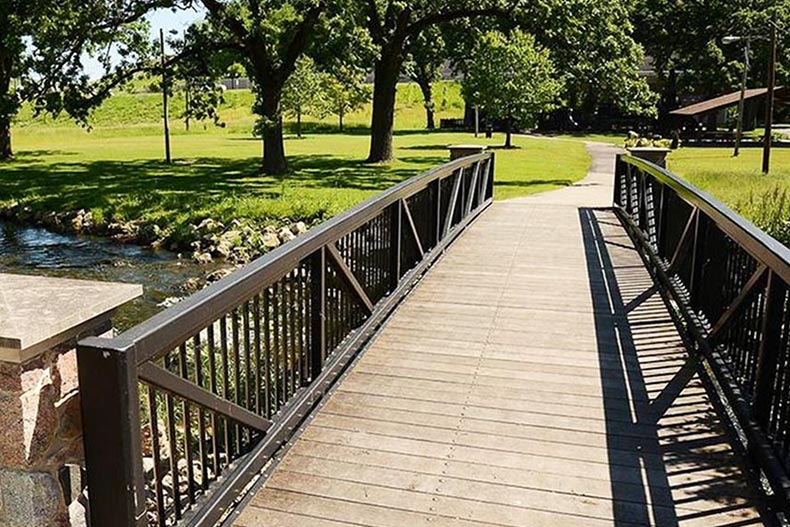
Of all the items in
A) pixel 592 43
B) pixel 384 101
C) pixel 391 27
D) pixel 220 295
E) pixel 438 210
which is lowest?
pixel 438 210

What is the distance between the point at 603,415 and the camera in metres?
4.07

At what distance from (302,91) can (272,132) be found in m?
17.7

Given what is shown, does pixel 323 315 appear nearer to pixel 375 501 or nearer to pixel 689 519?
pixel 375 501

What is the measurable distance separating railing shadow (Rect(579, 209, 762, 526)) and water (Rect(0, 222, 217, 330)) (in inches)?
268

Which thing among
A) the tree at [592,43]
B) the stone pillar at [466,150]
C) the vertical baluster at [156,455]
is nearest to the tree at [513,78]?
the tree at [592,43]

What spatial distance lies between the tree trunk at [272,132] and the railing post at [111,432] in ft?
58.2

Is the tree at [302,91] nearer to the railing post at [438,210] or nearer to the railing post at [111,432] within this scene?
the railing post at [438,210]

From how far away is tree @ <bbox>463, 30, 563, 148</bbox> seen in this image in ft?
95.8

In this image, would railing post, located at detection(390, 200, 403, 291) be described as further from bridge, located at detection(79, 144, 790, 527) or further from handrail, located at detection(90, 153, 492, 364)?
handrail, located at detection(90, 153, 492, 364)

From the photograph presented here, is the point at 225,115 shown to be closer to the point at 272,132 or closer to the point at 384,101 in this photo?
the point at 384,101

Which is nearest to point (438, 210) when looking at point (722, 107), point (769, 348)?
point (769, 348)

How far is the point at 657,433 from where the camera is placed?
3832 mm

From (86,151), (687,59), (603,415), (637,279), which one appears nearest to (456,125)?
(687,59)

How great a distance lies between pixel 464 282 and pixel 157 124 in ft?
147
